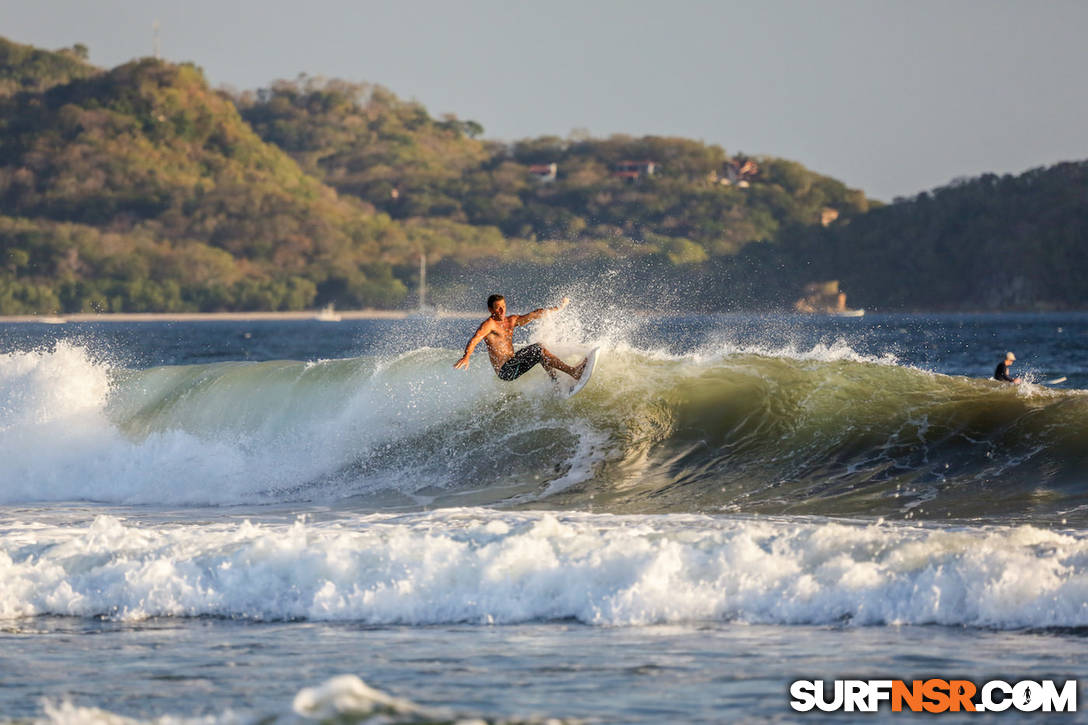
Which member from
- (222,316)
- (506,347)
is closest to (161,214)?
(222,316)

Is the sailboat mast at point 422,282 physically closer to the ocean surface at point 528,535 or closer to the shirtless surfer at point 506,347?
the ocean surface at point 528,535

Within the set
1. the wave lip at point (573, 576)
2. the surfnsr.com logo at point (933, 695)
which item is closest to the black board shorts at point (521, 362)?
the wave lip at point (573, 576)

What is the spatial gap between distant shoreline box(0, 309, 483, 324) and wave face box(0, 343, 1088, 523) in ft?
460

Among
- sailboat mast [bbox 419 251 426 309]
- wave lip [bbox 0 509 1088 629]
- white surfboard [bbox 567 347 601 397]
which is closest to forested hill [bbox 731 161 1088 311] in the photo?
sailboat mast [bbox 419 251 426 309]

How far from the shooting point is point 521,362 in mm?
15461

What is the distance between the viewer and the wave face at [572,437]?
1423cm

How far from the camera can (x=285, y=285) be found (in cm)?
17575

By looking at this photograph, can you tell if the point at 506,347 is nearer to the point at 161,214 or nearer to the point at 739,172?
the point at 161,214

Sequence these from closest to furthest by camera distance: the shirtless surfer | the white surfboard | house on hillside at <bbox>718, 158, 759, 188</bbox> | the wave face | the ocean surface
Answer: the ocean surface
the wave face
the shirtless surfer
the white surfboard
house on hillside at <bbox>718, 158, 759, 188</bbox>

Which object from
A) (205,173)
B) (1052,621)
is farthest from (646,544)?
(205,173)

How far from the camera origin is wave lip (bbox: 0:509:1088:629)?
934cm

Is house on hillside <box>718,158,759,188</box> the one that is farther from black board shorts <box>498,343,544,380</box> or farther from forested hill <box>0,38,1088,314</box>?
black board shorts <box>498,343,544,380</box>

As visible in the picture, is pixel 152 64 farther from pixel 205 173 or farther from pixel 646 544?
pixel 646 544

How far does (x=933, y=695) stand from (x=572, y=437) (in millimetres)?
9383
